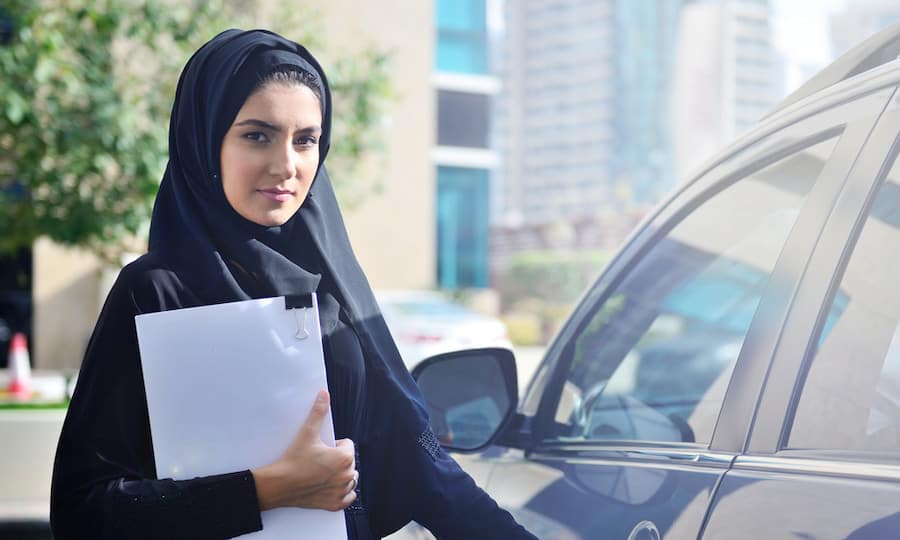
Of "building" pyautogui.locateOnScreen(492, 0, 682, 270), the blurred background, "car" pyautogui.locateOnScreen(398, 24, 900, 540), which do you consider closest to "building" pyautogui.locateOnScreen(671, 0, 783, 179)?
"building" pyautogui.locateOnScreen(492, 0, 682, 270)

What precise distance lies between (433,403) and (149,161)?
8.03 m

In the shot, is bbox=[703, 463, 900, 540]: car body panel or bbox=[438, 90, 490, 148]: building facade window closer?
bbox=[703, 463, 900, 540]: car body panel

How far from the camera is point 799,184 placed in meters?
1.91

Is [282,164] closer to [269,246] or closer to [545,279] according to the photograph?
[269,246]

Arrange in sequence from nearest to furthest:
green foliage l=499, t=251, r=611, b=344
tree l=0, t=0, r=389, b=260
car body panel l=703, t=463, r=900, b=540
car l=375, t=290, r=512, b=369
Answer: car body panel l=703, t=463, r=900, b=540 < tree l=0, t=0, r=389, b=260 < car l=375, t=290, r=512, b=369 < green foliage l=499, t=251, r=611, b=344

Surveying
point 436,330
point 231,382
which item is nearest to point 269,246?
point 231,382

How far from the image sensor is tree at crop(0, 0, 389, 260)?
9.74m

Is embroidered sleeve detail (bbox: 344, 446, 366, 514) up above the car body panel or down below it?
below

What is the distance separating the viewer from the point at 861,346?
56.8 inches

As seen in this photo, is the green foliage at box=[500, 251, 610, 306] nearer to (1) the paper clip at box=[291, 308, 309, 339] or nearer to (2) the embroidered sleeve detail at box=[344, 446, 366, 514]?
(2) the embroidered sleeve detail at box=[344, 446, 366, 514]

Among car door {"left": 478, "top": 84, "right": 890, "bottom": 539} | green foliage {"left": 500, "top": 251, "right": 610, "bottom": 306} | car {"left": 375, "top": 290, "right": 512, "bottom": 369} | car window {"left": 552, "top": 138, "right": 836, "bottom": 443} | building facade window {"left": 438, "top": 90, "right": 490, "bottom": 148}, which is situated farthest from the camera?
green foliage {"left": 500, "top": 251, "right": 610, "bottom": 306}

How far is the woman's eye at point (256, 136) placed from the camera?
161 centimetres

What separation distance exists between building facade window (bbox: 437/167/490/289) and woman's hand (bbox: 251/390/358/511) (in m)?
22.4

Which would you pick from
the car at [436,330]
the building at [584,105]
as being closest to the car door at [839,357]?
the car at [436,330]
